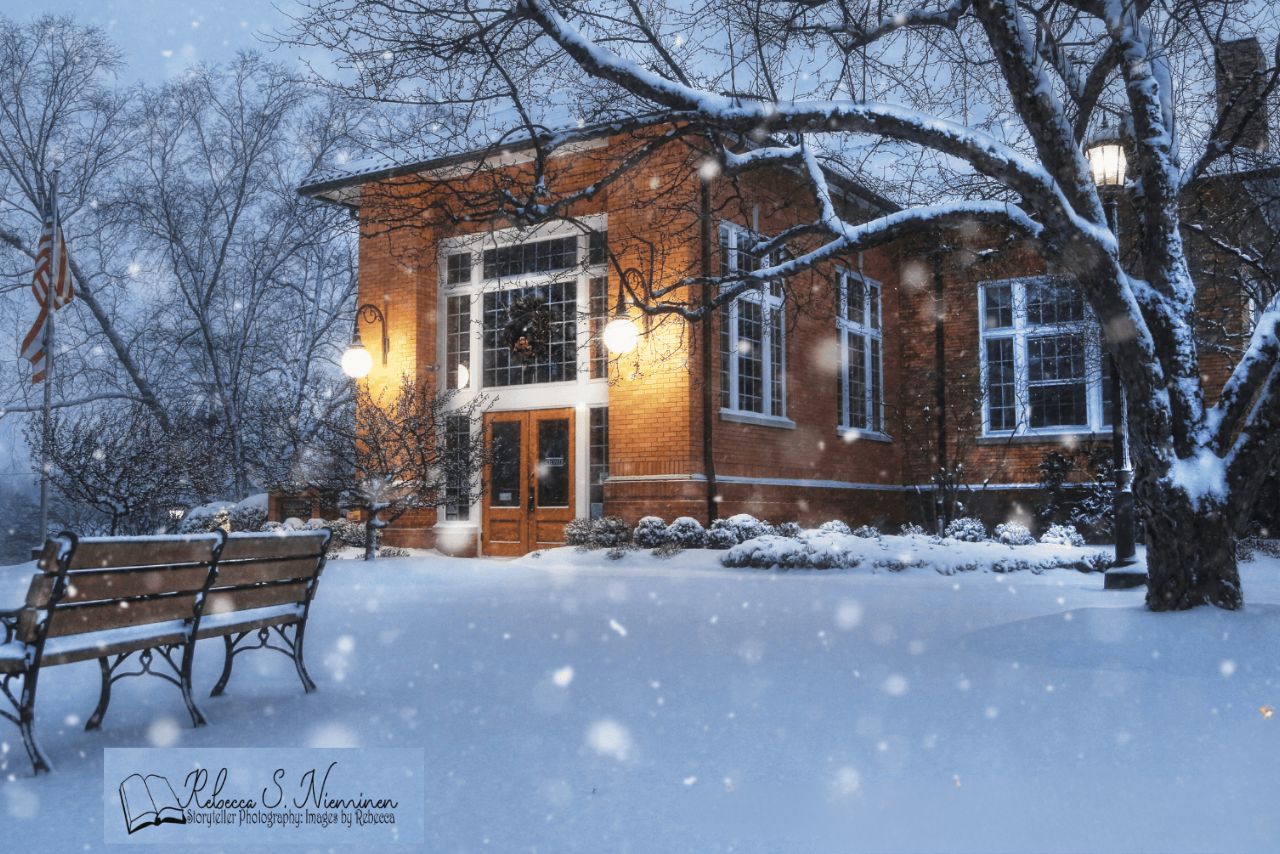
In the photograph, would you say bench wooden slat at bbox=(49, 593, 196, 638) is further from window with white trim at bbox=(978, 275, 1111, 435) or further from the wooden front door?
→ window with white trim at bbox=(978, 275, 1111, 435)

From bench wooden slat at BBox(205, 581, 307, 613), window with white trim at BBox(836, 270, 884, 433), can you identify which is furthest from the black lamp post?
window with white trim at BBox(836, 270, 884, 433)

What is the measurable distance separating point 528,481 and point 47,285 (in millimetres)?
7502

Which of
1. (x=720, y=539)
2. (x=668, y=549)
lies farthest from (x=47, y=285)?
(x=720, y=539)

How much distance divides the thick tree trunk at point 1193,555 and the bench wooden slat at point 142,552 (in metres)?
6.73

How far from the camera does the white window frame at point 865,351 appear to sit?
21281 millimetres

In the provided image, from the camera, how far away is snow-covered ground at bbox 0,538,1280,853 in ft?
12.9

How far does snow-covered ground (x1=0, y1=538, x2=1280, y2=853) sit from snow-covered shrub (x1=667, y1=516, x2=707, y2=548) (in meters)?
5.13

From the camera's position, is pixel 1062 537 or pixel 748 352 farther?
pixel 748 352

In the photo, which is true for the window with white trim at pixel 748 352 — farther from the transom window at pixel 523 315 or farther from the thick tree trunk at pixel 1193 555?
the thick tree trunk at pixel 1193 555

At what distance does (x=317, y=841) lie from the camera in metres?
3.86

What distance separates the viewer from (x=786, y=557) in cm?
1402


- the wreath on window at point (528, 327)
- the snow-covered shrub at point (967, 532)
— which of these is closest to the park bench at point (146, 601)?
the wreath on window at point (528, 327)

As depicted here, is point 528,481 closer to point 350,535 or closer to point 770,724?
point 350,535

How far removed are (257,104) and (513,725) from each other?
23.6m
